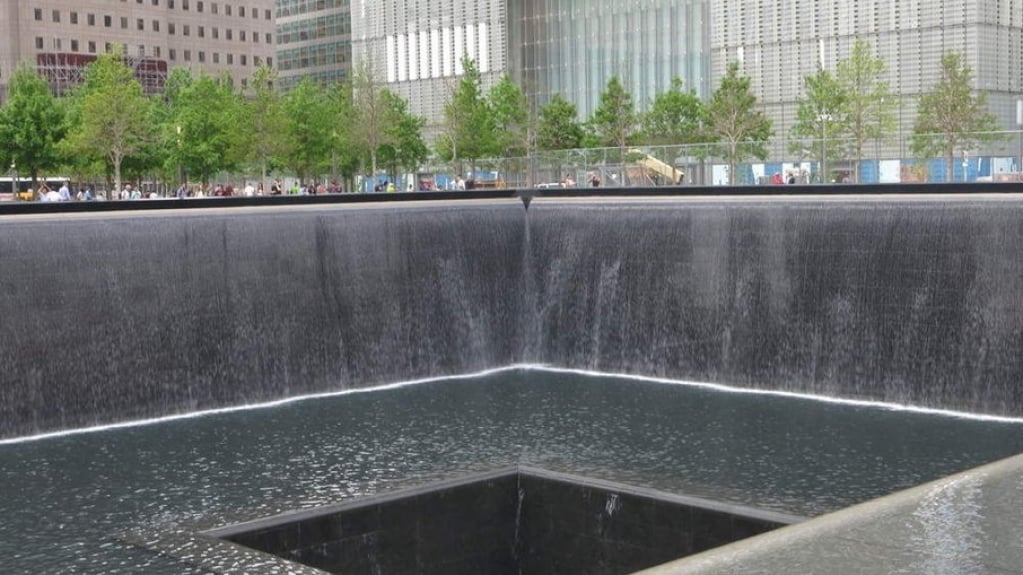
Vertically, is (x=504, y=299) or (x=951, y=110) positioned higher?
(x=951, y=110)

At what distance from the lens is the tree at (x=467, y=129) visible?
53.9m

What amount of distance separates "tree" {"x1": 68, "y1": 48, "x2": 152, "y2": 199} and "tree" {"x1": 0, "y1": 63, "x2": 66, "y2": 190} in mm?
3071

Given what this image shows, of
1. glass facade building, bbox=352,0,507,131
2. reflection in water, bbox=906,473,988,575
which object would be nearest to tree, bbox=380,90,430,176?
glass facade building, bbox=352,0,507,131

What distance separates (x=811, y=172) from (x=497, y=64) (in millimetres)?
43179

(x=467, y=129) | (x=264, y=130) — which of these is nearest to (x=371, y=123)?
(x=467, y=129)

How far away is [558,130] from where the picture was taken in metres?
58.6

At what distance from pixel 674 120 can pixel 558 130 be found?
5849 mm

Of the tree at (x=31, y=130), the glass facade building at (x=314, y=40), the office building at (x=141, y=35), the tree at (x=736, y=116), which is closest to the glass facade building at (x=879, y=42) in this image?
the tree at (x=736, y=116)

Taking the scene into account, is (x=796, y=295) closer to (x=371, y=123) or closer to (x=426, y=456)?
(x=426, y=456)

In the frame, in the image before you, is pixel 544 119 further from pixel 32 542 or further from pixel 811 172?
pixel 32 542

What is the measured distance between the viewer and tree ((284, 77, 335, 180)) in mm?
53625

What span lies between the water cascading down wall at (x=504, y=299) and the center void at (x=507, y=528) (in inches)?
265

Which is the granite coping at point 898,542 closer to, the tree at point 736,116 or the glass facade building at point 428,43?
the tree at point 736,116

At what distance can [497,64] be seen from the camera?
71.2 m
